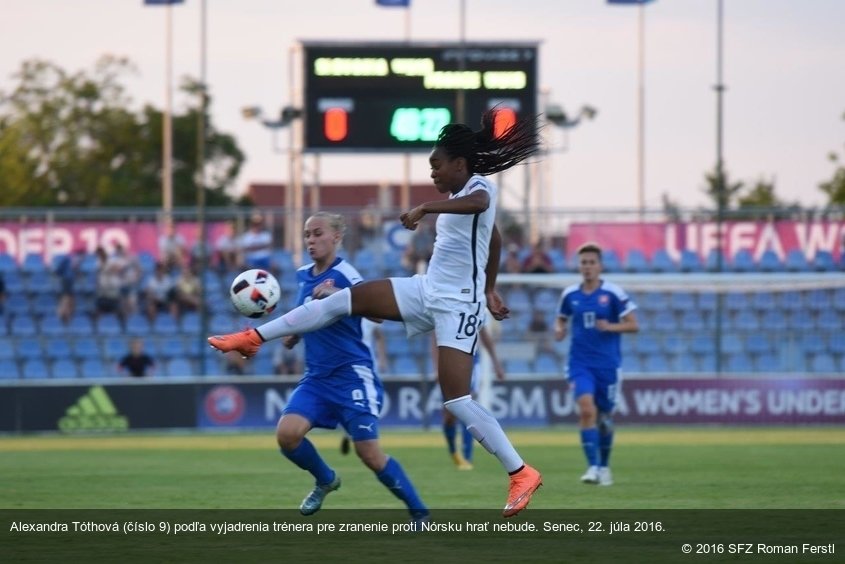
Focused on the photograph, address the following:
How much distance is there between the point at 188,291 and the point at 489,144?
64.7 feet

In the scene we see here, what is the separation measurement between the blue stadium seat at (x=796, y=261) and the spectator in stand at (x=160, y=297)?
11.3m

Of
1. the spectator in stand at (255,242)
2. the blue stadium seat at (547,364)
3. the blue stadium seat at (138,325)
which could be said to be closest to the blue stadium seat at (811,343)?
the blue stadium seat at (547,364)

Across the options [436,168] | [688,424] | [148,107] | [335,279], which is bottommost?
[688,424]

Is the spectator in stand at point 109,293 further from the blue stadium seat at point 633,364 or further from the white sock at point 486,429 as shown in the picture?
the white sock at point 486,429

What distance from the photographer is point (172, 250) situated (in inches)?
1134

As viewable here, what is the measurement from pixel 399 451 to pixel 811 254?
37.9ft

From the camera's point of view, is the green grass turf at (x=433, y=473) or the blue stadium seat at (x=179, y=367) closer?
the green grass turf at (x=433, y=473)

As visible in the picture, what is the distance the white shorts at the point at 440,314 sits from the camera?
921cm

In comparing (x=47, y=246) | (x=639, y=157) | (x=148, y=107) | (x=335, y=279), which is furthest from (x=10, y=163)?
(x=335, y=279)

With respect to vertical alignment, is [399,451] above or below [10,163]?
below

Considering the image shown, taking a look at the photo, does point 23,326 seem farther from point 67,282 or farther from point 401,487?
point 401,487
